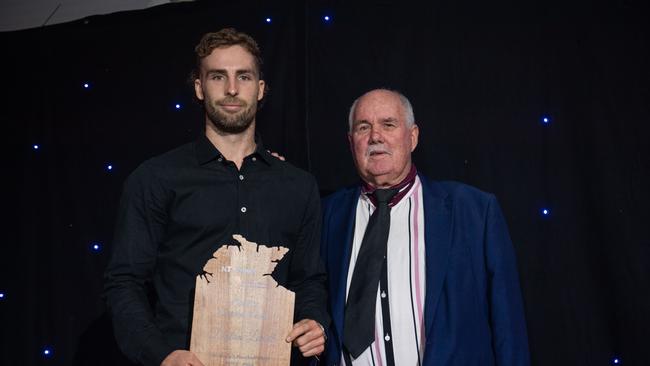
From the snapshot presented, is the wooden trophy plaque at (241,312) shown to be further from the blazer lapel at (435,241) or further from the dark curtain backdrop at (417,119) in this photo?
the dark curtain backdrop at (417,119)

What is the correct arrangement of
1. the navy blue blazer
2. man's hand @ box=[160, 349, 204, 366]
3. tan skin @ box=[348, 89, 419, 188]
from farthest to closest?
tan skin @ box=[348, 89, 419, 188]
the navy blue blazer
man's hand @ box=[160, 349, 204, 366]

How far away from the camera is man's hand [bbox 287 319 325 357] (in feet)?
5.78

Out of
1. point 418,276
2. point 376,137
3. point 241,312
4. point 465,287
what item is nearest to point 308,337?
point 241,312

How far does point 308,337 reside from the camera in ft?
5.89

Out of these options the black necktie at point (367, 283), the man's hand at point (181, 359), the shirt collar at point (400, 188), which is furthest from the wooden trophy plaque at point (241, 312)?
the shirt collar at point (400, 188)

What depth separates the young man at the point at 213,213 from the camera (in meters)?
1.88

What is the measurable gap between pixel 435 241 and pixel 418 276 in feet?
0.43

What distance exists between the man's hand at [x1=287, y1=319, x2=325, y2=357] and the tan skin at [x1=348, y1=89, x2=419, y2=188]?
2.07 ft

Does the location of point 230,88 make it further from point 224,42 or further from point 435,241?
point 435,241

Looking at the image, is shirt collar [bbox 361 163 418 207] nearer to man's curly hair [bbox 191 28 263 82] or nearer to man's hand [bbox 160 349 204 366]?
man's curly hair [bbox 191 28 263 82]

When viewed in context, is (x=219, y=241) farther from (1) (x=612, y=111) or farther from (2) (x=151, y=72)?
(1) (x=612, y=111)

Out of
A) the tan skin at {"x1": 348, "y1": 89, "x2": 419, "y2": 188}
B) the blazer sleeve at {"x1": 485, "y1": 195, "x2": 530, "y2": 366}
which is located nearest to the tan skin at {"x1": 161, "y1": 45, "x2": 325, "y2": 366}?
the tan skin at {"x1": 348, "y1": 89, "x2": 419, "y2": 188}

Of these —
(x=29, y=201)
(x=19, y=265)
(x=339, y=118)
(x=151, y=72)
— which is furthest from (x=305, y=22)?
(x=19, y=265)

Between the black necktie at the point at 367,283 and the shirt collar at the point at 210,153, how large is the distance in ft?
1.36
